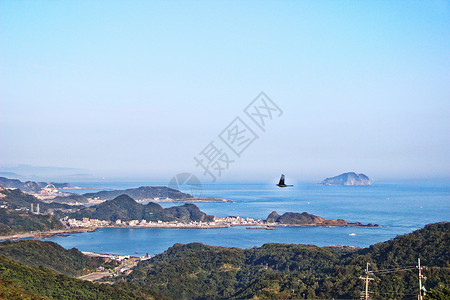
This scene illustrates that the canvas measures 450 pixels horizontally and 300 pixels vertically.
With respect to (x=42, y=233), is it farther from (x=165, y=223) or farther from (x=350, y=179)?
(x=350, y=179)

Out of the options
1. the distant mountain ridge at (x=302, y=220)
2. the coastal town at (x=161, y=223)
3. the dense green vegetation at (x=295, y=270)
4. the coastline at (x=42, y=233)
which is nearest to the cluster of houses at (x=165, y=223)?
the coastal town at (x=161, y=223)

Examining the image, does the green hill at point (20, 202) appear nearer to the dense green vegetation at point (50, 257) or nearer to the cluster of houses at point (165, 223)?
the cluster of houses at point (165, 223)

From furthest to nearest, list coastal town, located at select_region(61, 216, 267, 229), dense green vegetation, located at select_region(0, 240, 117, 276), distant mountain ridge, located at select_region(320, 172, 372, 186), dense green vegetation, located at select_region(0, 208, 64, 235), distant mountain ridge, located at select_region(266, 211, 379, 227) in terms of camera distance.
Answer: distant mountain ridge, located at select_region(320, 172, 372, 186)
coastal town, located at select_region(61, 216, 267, 229)
distant mountain ridge, located at select_region(266, 211, 379, 227)
dense green vegetation, located at select_region(0, 208, 64, 235)
dense green vegetation, located at select_region(0, 240, 117, 276)

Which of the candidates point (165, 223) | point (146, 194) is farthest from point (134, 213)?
point (146, 194)

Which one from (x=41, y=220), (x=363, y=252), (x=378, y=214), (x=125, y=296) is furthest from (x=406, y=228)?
(x=41, y=220)

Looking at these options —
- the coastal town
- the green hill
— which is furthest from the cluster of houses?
the green hill

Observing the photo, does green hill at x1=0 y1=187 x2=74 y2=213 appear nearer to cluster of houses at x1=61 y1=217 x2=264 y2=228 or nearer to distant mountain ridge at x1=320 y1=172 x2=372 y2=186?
cluster of houses at x1=61 y1=217 x2=264 y2=228

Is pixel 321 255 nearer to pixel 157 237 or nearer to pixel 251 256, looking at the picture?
pixel 251 256
